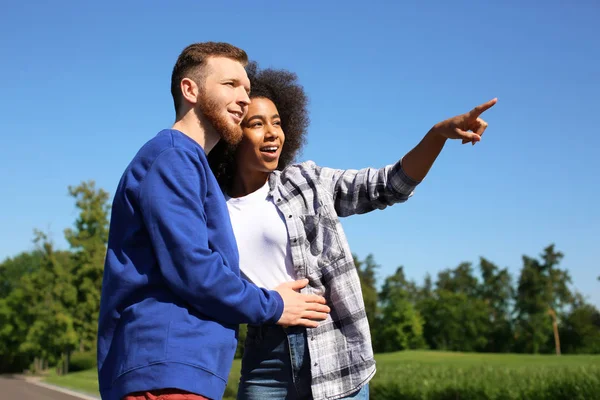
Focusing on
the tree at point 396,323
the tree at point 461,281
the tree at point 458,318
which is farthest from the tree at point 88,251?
the tree at point 461,281

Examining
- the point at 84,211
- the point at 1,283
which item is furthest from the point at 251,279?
the point at 1,283

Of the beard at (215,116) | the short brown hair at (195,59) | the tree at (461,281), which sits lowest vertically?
the beard at (215,116)

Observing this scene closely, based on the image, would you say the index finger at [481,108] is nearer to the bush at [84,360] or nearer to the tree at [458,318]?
the bush at [84,360]

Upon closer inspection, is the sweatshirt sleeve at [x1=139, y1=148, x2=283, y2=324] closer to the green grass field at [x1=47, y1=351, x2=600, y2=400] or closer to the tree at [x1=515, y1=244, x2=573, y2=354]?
the green grass field at [x1=47, y1=351, x2=600, y2=400]

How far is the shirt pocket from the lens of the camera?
109 inches

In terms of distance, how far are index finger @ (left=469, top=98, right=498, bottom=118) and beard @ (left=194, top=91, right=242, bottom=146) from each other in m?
1.15

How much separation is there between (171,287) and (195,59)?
82cm

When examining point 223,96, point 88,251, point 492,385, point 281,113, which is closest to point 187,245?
point 223,96

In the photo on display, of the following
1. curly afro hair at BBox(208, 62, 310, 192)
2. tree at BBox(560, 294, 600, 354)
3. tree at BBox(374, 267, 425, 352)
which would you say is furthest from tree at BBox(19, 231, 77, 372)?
tree at BBox(560, 294, 600, 354)

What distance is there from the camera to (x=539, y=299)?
74.3 metres

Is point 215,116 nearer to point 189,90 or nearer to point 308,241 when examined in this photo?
point 189,90

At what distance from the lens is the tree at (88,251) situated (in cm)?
3372

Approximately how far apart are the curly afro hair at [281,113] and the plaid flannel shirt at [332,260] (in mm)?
313

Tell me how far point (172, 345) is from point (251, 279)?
3.03ft
